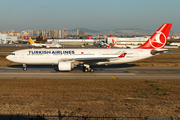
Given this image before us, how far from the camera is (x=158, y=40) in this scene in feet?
114

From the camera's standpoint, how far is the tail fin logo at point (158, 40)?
3456 cm

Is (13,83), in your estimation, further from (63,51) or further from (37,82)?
(63,51)

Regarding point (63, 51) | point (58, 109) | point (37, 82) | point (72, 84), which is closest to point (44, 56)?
point (63, 51)

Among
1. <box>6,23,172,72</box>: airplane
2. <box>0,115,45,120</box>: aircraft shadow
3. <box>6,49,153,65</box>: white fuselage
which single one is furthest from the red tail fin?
<box>0,115,45,120</box>: aircraft shadow

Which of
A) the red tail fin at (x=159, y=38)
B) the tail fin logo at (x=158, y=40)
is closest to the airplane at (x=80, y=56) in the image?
the red tail fin at (x=159, y=38)

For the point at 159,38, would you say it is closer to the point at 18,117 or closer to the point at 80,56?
the point at 80,56

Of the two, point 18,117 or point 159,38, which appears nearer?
point 18,117

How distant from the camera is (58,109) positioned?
15.2 m

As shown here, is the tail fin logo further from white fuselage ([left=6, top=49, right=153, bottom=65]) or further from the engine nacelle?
the engine nacelle

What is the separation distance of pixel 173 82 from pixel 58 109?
17056mm

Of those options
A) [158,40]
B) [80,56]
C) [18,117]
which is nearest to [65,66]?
[80,56]

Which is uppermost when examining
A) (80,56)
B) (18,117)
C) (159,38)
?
(159,38)

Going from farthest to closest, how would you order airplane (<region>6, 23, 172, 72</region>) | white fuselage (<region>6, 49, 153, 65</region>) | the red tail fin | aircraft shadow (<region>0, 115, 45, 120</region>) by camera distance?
1. the red tail fin
2. white fuselage (<region>6, 49, 153, 65</region>)
3. airplane (<region>6, 23, 172, 72</region>)
4. aircraft shadow (<region>0, 115, 45, 120</region>)

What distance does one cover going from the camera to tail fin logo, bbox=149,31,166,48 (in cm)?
3456
